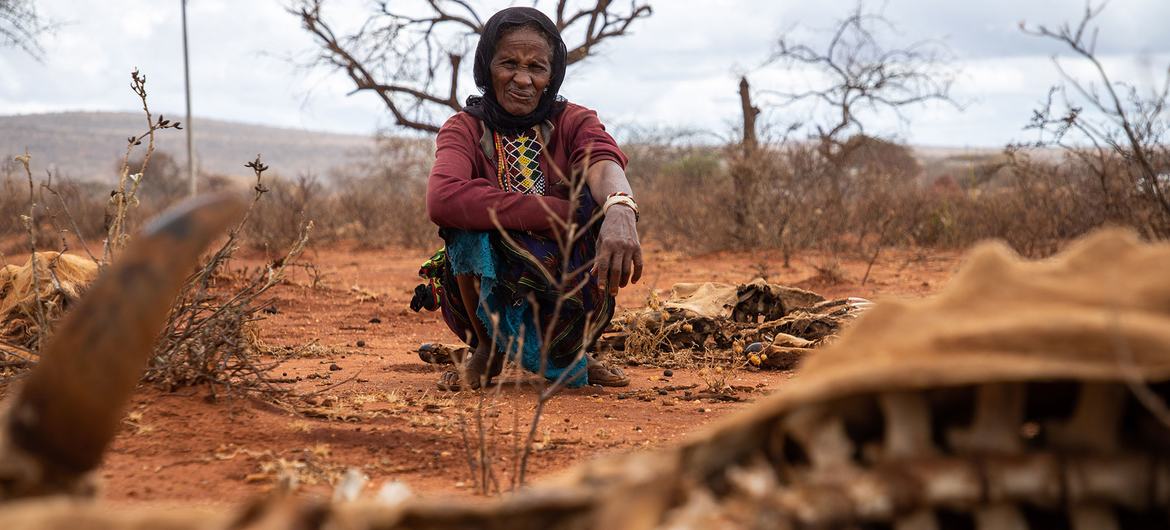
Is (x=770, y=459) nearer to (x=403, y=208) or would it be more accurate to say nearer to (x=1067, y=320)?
(x=1067, y=320)

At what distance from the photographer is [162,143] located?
66500 mm

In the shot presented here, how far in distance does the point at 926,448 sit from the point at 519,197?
2.49 meters

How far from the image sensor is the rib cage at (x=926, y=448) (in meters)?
0.84

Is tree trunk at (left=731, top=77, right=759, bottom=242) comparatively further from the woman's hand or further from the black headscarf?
the woman's hand

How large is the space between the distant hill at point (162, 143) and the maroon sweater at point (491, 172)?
5096 centimetres

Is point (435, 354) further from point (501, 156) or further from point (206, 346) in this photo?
point (206, 346)

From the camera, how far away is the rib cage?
84cm

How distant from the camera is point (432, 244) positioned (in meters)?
13.1

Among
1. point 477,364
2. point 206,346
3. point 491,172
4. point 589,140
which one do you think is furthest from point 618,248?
point 206,346

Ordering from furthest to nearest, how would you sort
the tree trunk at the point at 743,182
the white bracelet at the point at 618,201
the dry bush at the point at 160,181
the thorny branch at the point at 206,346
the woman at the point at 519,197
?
the dry bush at the point at 160,181 < the tree trunk at the point at 743,182 < the woman at the point at 519,197 < the white bracelet at the point at 618,201 < the thorny branch at the point at 206,346

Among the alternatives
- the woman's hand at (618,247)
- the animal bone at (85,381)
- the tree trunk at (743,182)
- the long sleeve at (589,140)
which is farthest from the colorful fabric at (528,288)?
the tree trunk at (743,182)

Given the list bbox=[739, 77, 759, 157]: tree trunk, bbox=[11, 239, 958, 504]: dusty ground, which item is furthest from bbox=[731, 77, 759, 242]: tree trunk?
bbox=[11, 239, 958, 504]: dusty ground

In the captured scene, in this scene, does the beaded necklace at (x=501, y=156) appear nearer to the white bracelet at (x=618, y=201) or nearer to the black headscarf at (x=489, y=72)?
the black headscarf at (x=489, y=72)

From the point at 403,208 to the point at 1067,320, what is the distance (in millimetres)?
14574
